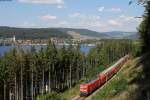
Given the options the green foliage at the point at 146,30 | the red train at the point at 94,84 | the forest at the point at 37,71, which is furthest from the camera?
the forest at the point at 37,71

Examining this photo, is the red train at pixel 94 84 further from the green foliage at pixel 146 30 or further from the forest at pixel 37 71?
the green foliage at pixel 146 30

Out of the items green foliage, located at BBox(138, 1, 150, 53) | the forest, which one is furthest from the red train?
green foliage, located at BBox(138, 1, 150, 53)

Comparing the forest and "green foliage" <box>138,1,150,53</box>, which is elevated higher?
"green foliage" <box>138,1,150,53</box>

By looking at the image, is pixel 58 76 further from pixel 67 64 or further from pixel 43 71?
pixel 43 71

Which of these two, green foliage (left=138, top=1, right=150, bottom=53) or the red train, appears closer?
green foliage (left=138, top=1, right=150, bottom=53)

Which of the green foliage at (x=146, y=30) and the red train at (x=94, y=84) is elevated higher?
the green foliage at (x=146, y=30)

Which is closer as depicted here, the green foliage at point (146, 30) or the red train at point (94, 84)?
the green foliage at point (146, 30)

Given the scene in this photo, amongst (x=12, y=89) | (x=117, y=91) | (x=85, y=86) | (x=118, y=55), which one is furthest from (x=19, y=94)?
(x=118, y=55)

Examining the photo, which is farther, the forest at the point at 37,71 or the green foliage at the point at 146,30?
the forest at the point at 37,71

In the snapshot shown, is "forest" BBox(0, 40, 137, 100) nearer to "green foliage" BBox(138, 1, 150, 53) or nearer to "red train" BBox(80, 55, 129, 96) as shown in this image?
"red train" BBox(80, 55, 129, 96)

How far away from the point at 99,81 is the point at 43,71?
1286 inches

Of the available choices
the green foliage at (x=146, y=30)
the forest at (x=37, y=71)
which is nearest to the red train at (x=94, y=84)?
the forest at (x=37, y=71)

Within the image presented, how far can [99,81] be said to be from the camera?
66312 millimetres

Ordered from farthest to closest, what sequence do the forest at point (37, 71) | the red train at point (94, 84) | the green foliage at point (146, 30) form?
the forest at point (37, 71) < the red train at point (94, 84) < the green foliage at point (146, 30)
